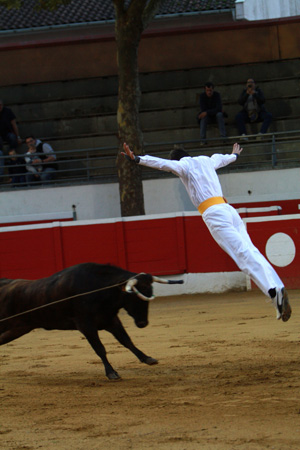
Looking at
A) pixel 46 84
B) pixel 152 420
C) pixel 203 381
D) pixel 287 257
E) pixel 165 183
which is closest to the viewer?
pixel 152 420

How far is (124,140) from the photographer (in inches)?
536

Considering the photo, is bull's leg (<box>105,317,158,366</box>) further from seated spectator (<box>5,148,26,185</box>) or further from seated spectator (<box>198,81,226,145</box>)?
seated spectator (<box>198,81,226,145</box>)

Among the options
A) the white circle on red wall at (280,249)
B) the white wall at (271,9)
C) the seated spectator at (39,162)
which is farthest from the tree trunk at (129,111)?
the white wall at (271,9)

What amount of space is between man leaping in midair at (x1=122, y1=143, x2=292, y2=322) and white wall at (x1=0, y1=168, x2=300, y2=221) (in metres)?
8.50

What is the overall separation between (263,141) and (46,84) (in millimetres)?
5901

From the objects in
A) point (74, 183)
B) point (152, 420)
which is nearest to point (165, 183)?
point (74, 183)

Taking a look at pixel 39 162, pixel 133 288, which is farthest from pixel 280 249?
pixel 133 288

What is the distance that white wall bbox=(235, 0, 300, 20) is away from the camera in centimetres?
2025

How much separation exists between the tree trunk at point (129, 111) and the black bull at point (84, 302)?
691 centimetres

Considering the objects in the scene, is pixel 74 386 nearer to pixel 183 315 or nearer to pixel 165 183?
pixel 183 315

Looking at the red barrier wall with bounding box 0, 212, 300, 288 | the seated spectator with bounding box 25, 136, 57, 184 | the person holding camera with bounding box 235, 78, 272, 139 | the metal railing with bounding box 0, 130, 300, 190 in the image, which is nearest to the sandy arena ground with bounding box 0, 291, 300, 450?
the red barrier wall with bounding box 0, 212, 300, 288

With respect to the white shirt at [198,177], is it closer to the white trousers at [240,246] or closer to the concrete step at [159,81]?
the white trousers at [240,246]

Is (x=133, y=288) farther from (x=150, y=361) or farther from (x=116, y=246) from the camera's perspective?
(x=116, y=246)

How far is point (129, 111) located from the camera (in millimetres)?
13695
